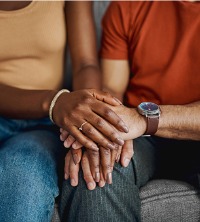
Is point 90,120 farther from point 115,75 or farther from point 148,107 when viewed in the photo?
point 115,75

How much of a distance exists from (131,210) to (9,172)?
1.15 ft

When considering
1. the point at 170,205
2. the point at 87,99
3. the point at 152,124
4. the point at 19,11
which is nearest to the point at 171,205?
the point at 170,205

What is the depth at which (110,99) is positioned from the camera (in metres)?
1.17

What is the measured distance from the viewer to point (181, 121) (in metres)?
1.17

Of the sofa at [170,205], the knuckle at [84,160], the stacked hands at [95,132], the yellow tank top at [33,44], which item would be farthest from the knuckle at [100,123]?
the yellow tank top at [33,44]

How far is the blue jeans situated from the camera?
3.43ft

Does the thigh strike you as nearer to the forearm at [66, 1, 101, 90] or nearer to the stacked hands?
the stacked hands

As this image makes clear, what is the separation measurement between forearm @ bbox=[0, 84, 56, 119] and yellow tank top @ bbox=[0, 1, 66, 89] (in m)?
0.08

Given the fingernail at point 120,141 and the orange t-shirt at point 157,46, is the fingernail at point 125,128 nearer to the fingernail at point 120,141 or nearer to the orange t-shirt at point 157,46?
the fingernail at point 120,141

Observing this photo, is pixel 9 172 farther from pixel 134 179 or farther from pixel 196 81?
pixel 196 81

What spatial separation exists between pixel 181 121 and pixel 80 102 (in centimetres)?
30

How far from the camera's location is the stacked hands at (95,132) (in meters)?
1.11

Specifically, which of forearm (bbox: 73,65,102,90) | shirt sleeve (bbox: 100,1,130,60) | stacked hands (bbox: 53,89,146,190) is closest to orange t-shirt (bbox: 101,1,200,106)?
shirt sleeve (bbox: 100,1,130,60)

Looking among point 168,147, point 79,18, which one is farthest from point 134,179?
point 79,18
